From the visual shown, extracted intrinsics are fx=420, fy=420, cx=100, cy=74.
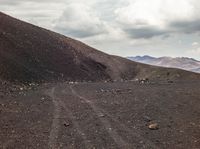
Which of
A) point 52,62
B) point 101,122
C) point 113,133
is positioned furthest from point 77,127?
point 52,62

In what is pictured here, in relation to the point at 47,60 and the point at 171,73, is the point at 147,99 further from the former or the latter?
A: the point at 171,73

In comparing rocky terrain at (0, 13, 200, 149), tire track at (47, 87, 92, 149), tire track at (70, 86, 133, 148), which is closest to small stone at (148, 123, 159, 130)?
rocky terrain at (0, 13, 200, 149)

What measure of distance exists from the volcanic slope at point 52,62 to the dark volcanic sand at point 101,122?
22011 millimetres

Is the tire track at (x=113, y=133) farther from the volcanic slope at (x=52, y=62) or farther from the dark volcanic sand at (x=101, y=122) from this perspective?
the volcanic slope at (x=52, y=62)

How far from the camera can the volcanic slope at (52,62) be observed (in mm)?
62056

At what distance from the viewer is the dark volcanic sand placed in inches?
787

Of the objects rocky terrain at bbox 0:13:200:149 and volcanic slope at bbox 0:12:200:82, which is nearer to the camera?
rocky terrain at bbox 0:13:200:149

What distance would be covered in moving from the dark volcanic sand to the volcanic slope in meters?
22.0

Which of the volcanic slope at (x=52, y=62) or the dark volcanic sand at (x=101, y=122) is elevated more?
the volcanic slope at (x=52, y=62)

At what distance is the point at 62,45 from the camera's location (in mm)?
94188

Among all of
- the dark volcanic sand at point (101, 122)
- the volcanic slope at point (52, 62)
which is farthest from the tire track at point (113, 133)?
the volcanic slope at point (52, 62)

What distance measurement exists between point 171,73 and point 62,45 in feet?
81.7

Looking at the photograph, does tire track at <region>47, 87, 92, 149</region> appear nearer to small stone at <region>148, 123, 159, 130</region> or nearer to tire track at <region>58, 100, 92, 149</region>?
tire track at <region>58, 100, 92, 149</region>

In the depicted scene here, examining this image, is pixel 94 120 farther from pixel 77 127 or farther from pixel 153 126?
pixel 153 126
